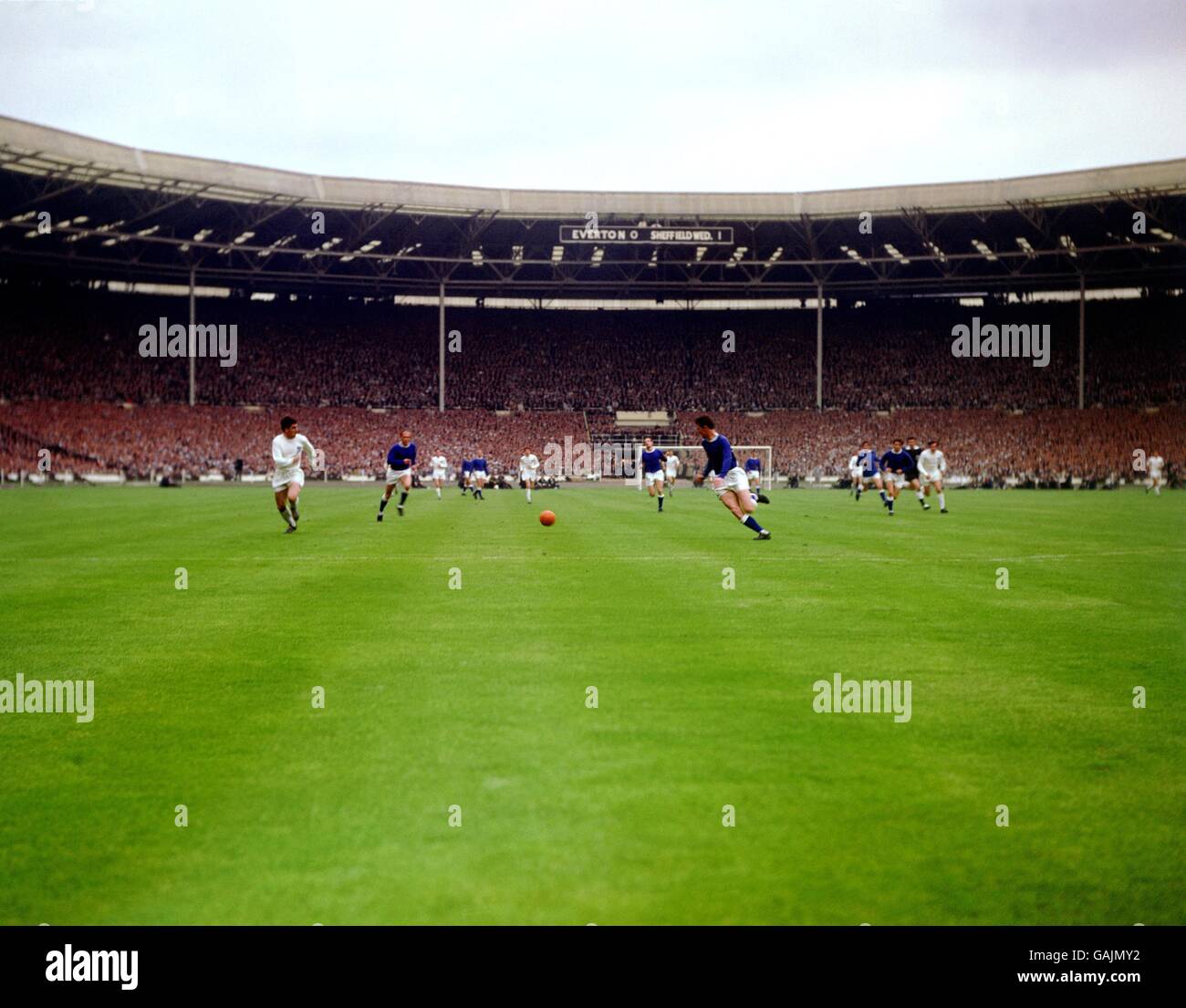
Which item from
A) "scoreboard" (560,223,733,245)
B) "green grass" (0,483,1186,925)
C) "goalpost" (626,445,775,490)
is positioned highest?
"scoreboard" (560,223,733,245)

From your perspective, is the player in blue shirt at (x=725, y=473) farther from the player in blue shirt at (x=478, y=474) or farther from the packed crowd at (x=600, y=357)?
the packed crowd at (x=600, y=357)

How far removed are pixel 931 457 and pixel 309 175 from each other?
43.3 metres

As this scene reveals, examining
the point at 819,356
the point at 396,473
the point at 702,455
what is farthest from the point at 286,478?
the point at 819,356

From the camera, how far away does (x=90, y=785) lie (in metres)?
5.60

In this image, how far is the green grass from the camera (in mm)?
4168

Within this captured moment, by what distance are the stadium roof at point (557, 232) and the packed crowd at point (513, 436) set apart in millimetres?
9283

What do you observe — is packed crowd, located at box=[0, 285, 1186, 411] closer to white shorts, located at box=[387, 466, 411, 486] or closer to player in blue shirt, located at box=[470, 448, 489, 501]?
player in blue shirt, located at box=[470, 448, 489, 501]

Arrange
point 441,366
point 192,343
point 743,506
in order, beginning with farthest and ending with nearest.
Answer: point 441,366, point 192,343, point 743,506

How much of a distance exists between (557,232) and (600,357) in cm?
1284

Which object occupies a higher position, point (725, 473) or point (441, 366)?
point (441, 366)

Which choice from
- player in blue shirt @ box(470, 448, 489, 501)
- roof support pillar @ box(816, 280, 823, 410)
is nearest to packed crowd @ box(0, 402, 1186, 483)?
roof support pillar @ box(816, 280, 823, 410)

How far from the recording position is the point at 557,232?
67938mm

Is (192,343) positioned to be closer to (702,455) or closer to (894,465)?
(702,455)

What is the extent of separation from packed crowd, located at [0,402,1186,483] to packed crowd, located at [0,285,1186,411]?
2.11 meters
